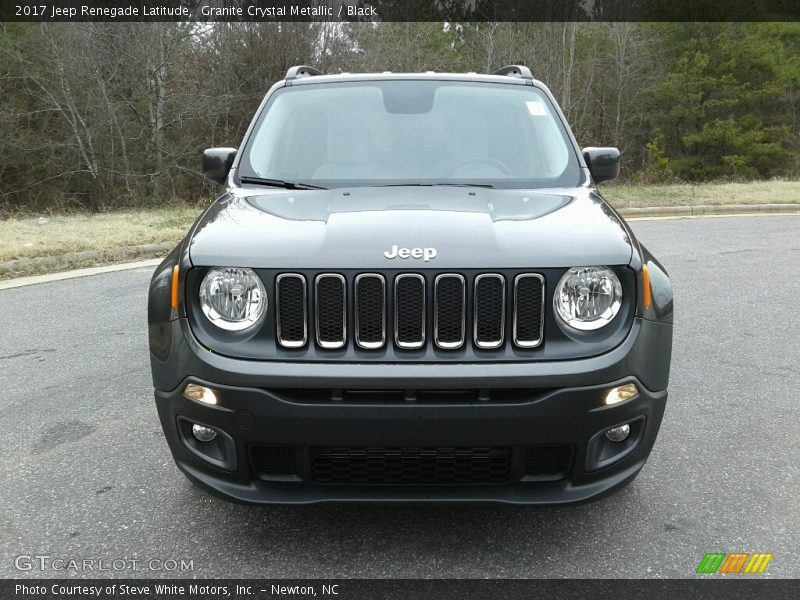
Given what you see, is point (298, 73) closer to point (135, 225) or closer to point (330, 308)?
point (330, 308)

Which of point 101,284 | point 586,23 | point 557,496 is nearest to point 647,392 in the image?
point 557,496

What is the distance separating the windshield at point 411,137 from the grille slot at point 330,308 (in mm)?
1060

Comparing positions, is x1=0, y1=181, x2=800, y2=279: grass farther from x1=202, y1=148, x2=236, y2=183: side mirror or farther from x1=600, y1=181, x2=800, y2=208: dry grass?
x1=202, y1=148, x2=236, y2=183: side mirror

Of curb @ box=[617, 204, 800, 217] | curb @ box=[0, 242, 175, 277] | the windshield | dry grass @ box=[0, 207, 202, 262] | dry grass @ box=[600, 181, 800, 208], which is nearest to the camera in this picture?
the windshield

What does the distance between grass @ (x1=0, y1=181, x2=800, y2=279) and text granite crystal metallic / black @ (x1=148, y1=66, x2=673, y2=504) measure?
7223mm

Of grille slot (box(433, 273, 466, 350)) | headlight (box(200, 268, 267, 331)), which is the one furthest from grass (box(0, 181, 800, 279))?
grille slot (box(433, 273, 466, 350))

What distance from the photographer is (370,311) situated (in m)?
2.29

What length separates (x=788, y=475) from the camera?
Answer: 3.17m

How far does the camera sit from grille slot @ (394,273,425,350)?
2285 millimetres

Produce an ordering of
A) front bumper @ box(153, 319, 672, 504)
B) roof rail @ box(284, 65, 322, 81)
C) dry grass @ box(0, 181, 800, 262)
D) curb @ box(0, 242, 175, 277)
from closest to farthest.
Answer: front bumper @ box(153, 319, 672, 504) < roof rail @ box(284, 65, 322, 81) < curb @ box(0, 242, 175, 277) < dry grass @ box(0, 181, 800, 262)

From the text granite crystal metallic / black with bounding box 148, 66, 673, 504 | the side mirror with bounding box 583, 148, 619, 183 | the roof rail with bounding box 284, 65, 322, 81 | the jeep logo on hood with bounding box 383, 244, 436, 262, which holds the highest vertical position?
the roof rail with bounding box 284, 65, 322, 81

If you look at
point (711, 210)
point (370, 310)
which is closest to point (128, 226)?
point (370, 310)

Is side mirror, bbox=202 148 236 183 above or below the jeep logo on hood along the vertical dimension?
above

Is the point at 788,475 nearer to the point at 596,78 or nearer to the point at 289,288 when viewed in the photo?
the point at 289,288
